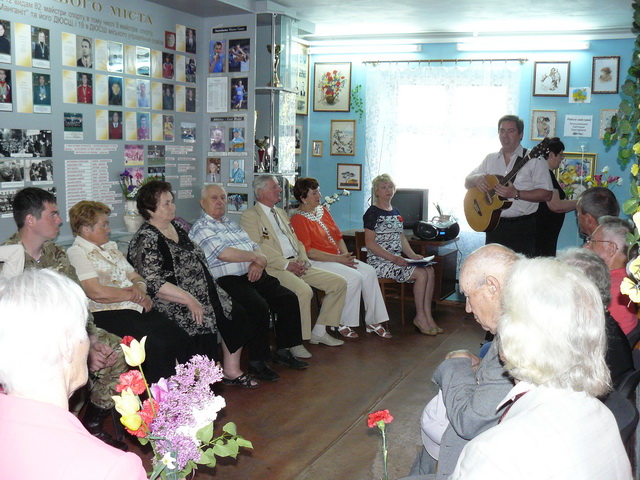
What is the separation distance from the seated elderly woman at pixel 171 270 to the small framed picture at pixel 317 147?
3.93m

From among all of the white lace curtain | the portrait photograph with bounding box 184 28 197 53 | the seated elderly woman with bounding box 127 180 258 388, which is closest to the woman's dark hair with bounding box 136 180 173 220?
the seated elderly woman with bounding box 127 180 258 388

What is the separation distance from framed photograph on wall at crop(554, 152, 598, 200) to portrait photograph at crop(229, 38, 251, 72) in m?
3.25

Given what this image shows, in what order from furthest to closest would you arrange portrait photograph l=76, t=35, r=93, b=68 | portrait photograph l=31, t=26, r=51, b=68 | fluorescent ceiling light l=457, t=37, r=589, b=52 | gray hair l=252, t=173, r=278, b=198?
fluorescent ceiling light l=457, t=37, r=589, b=52 < gray hair l=252, t=173, r=278, b=198 < portrait photograph l=76, t=35, r=93, b=68 < portrait photograph l=31, t=26, r=51, b=68

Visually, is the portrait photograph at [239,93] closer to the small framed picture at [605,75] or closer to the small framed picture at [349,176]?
the small framed picture at [349,176]

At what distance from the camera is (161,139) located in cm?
539

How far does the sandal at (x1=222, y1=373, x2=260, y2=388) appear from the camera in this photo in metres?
4.41

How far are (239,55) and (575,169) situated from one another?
11.5 feet

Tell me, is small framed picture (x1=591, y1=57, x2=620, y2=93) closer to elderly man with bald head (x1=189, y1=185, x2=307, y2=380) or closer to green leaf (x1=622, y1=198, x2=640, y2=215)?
elderly man with bald head (x1=189, y1=185, x2=307, y2=380)

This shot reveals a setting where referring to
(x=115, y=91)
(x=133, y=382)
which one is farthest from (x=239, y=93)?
(x=133, y=382)

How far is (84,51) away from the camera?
4.59 m

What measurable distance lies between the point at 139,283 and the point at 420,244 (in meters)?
3.34

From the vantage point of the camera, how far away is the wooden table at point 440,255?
662 centimetres

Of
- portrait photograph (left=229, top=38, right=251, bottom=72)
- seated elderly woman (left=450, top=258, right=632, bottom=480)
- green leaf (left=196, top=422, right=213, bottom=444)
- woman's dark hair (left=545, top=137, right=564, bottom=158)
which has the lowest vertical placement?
green leaf (left=196, top=422, right=213, bottom=444)

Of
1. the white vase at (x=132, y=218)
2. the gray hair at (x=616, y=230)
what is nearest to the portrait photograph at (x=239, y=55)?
the white vase at (x=132, y=218)
